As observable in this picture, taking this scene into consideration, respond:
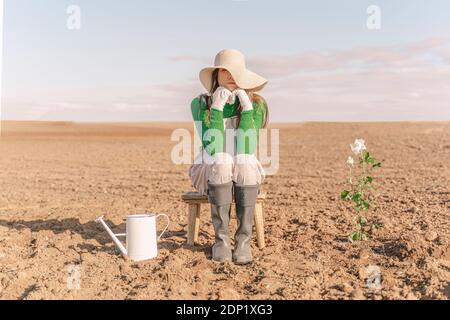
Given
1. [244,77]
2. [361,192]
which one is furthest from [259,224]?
[244,77]

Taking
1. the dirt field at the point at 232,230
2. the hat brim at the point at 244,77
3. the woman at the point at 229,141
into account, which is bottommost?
the dirt field at the point at 232,230

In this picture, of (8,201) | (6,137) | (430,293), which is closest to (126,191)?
(8,201)

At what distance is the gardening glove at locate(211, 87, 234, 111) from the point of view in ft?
13.1

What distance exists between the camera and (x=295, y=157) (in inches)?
521

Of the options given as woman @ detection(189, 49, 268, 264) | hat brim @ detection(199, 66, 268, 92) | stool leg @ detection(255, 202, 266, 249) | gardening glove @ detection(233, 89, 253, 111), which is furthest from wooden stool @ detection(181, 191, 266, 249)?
hat brim @ detection(199, 66, 268, 92)

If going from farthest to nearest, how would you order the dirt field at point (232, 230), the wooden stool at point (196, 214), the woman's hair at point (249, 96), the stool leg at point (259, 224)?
the stool leg at point (259, 224)
the wooden stool at point (196, 214)
the woman's hair at point (249, 96)
the dirt field at point (232, 230)

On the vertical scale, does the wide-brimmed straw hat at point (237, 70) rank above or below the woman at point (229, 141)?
above

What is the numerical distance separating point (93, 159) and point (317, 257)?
34.3 feet

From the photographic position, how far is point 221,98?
4008mm

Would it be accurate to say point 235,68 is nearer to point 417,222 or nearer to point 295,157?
point 417,222

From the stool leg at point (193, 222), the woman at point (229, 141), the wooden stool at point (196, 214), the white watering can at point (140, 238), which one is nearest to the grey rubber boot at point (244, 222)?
the woman at point (229, 141)

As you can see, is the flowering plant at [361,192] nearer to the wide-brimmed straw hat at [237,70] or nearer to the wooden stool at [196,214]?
the wooden stool at [196,214]

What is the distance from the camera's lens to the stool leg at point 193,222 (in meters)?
4.47

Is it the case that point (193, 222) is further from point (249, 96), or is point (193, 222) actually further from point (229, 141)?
point (249, 96)
